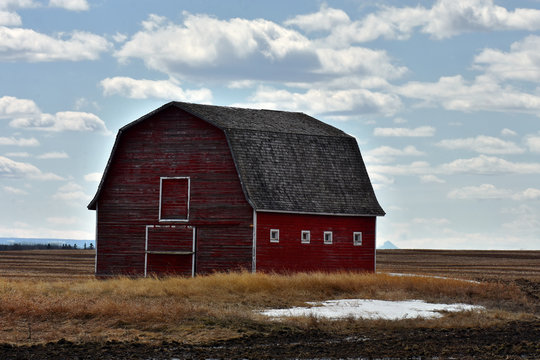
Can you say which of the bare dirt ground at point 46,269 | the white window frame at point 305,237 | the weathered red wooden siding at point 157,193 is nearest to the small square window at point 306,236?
the white window frame at point 305,237

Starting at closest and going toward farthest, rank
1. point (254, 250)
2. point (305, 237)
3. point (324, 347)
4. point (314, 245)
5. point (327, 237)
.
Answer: point (324, 347) → point (254, 250) → point (305, 237) → point (314, 245) → point (327, 237)

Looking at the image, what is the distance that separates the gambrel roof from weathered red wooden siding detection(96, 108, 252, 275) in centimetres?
46

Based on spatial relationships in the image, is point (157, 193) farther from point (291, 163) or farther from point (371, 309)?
point (371, 309)

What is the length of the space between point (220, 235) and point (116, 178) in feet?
Result: 17.8

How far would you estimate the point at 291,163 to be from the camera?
37.3 m

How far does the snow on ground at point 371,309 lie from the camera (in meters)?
23.5

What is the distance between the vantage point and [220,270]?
116 feet

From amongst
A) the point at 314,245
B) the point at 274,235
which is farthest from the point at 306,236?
the point at 274,235

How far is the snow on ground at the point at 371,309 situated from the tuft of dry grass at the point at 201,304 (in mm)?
637

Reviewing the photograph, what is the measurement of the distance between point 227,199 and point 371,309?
11.5 metres

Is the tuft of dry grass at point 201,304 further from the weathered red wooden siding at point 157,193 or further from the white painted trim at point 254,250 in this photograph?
the weathered red wooden siding at point 157,193

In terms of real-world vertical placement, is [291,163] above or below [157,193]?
above

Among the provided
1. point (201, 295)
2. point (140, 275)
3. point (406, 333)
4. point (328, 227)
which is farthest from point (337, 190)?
point (406, 333)

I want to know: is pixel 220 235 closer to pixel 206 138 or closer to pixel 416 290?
pixel 206 138
